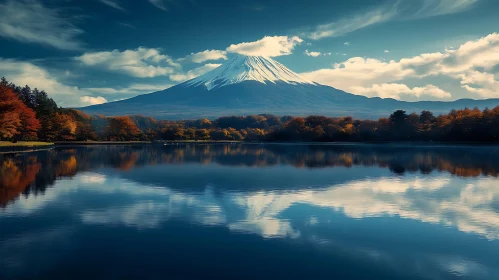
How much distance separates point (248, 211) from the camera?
14.6 metres

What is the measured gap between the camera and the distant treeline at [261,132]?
207 feet

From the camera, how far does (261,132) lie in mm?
127062

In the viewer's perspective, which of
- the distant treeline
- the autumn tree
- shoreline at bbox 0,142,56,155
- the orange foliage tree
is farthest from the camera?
the autumn tree

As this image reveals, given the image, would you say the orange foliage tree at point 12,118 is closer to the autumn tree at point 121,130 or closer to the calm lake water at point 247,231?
the calm lake water at point 247,231

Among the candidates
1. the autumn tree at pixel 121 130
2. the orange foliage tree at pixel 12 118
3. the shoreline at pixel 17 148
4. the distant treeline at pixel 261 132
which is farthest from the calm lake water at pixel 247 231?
the autumn tree at pixel 121 130

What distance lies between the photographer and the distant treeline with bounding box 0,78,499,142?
6312 cm

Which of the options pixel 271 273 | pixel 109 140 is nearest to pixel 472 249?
pixel 271 273

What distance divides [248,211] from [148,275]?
6653 millimetres

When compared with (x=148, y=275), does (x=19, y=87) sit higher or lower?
higher

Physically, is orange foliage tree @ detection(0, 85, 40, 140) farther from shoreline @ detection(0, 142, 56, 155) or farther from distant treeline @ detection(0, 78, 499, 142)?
shoreline @ detection(0, 142, 56, 155)

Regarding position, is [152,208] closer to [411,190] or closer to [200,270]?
[200,270]

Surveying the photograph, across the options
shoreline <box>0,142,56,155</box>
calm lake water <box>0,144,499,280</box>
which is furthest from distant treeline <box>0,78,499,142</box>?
calm lake water <box>0,144,499,280</box>

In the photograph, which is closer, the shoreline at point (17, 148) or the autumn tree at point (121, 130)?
the shoreline at point (17, 148)

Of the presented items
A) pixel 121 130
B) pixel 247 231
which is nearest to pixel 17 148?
pixel 121 130
